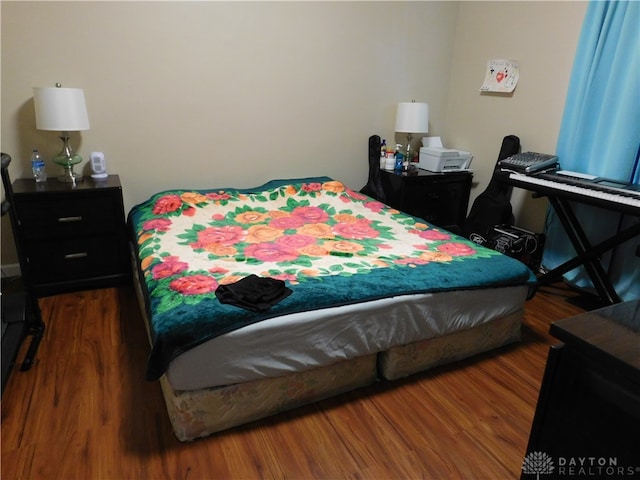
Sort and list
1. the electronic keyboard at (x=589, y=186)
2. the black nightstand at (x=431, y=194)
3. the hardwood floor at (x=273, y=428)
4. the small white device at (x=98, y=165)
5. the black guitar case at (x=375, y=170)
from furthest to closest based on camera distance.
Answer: the black guitar case at (x=375, y=170)
the black nightstand at (x=431, y=194)
the small white device at (x=98, y=165)
the electronic keyboard at (x=589, y=186)
the hardwood floor at (x=273, y=428)

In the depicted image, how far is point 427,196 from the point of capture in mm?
3576

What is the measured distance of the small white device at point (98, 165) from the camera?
9.14 feet

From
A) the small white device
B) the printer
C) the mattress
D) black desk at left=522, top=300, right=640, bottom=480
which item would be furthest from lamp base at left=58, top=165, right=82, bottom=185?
black desk at left=522, top=300, right=640, bottom=480

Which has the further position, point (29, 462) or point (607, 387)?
point (29, 462)

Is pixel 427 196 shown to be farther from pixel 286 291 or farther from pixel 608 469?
pixel 608 469

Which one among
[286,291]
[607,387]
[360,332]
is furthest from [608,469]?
[286,291]

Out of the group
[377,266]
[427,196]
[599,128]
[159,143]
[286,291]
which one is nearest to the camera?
[286,291]

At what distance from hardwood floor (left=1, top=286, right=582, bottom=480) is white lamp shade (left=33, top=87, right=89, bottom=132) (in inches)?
47.6

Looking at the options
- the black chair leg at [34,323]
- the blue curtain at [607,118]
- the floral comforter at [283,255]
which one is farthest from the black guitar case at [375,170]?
the black chair leg at [34,323]

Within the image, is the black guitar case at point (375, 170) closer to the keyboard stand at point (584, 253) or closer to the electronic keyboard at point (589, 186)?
the electronic keyboard at point (589, 186)

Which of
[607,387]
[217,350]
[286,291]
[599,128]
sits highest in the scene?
[599,128]

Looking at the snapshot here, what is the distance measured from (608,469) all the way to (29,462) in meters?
1.74

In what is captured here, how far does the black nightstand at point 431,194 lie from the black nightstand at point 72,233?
80.4 inches

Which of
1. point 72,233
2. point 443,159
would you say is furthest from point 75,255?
point 443,159
